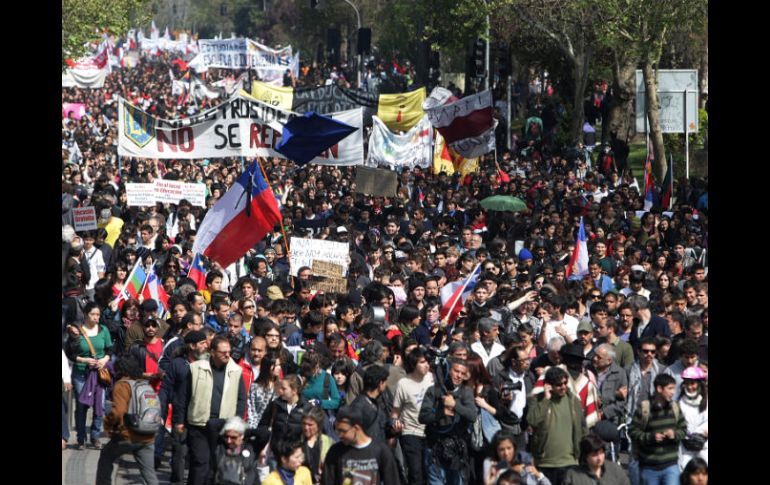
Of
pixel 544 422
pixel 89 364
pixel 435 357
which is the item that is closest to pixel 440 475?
pixel 544 422

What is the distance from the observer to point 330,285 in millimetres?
15383

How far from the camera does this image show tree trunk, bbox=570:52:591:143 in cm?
3425

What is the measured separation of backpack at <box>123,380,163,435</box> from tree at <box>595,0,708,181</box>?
1746 centimetres

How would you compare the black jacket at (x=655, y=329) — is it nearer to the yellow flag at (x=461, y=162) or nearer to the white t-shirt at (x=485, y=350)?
the white t-shirt at (x=485, y=350)

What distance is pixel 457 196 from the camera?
2367 centimetres

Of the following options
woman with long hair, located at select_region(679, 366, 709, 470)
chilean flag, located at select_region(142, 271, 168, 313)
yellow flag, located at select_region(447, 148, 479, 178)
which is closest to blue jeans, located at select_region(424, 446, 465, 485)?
woman with long hair, located at select_region(679, 366, 709, 470)

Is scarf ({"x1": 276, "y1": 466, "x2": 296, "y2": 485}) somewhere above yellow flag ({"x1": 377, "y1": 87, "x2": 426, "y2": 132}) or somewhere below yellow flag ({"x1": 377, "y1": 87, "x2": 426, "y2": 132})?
below

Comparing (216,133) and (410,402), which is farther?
(216,133)

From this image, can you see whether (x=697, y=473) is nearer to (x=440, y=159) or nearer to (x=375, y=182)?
(x=375, y=182)

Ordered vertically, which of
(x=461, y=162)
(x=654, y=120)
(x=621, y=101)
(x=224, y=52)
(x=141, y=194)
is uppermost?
(x=224, y=52)

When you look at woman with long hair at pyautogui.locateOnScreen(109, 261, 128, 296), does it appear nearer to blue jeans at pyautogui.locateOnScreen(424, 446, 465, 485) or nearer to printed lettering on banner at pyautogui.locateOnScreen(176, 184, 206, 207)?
printed lettering on banner at pyautogui.locateOnScreen(176, 184, 206, 207)

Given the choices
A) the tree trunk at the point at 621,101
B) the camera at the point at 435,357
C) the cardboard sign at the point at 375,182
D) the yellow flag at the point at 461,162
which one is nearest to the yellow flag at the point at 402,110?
the yellow flag at the point at 461,162

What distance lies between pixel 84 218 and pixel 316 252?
402cm

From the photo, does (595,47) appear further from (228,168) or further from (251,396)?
(251,396)
